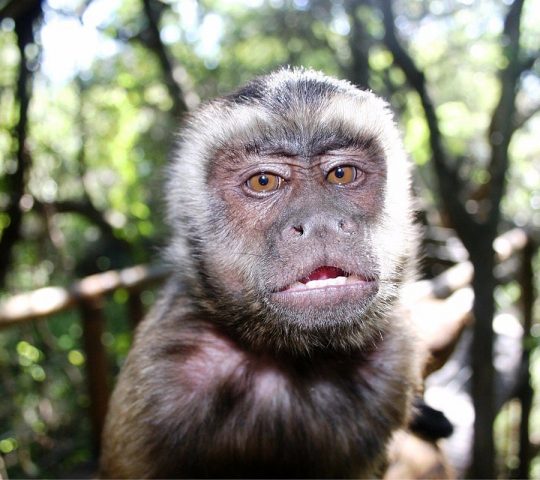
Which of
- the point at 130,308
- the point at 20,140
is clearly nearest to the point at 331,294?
the point at 20,140

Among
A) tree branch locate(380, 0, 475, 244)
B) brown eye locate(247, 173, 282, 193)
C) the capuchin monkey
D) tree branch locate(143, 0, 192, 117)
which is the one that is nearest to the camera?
the capuchin monkey

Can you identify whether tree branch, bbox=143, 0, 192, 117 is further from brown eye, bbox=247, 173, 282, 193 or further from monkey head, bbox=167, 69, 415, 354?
brown eye, bbox=247, 173, 282, 193

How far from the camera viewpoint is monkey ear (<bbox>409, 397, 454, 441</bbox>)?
305 cm

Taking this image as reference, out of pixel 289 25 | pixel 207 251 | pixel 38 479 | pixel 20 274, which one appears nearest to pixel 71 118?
pixel 20 274

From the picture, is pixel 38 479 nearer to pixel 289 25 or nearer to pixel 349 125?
pixel 349 125

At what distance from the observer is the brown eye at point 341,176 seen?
2277mm

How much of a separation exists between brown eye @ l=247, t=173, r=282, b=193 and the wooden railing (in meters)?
0.98

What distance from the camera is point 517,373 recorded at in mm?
6000

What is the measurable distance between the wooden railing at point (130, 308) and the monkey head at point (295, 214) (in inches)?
26.4

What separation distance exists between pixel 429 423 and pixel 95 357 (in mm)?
2510

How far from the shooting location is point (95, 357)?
13.9ft

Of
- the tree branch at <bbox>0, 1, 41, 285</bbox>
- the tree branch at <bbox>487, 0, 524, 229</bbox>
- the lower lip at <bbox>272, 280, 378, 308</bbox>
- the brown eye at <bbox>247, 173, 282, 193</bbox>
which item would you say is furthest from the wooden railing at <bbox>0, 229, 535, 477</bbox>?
the brown eye at <bbox>247, 173, 282, 193</bbox>

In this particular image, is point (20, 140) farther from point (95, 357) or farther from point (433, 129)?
point (433, 129)

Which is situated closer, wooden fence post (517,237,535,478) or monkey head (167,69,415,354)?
monkey head (167,69,415,354)
